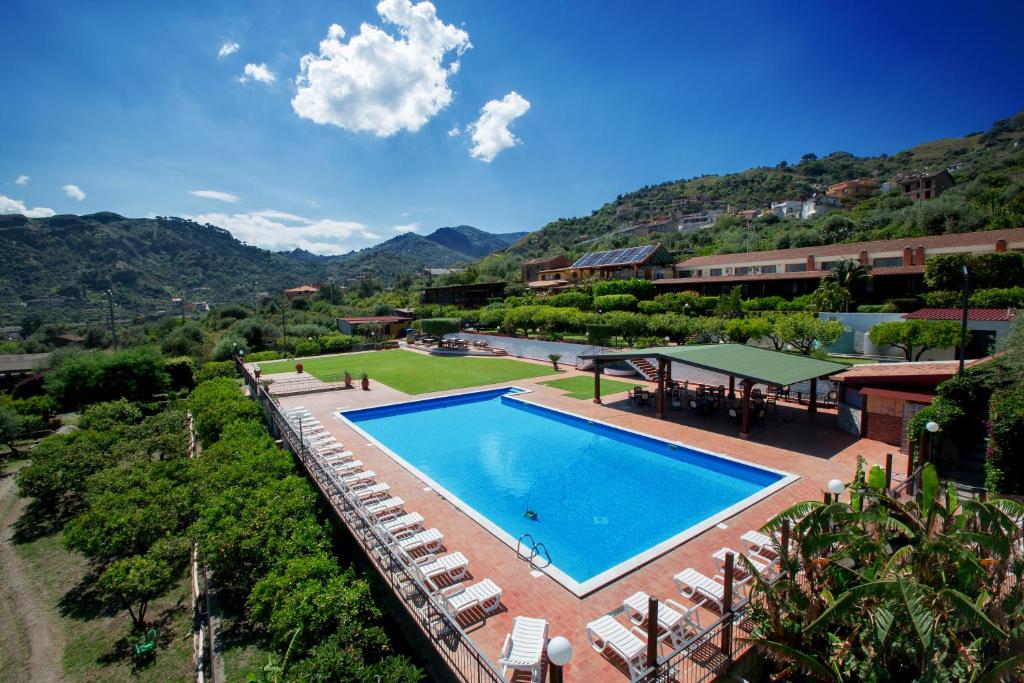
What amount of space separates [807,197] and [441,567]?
139m

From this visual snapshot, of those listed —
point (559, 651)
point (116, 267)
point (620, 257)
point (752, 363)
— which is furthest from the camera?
point (116, 267)

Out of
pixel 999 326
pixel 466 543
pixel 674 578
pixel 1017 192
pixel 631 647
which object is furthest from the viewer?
pixel 1017 192

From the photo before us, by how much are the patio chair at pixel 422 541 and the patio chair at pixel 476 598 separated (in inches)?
62.8

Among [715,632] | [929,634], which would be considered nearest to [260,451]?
[715,632]

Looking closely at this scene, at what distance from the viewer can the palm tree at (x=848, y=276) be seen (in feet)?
103

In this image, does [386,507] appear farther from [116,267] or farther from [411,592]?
[116,267]

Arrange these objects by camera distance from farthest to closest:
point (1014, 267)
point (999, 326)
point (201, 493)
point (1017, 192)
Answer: point (1017, 192) → point (1014, 267) → point (999, 326) → point (201, 493)

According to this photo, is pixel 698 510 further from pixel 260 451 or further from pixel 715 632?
pixel 260 451

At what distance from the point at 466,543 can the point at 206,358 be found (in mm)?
42803

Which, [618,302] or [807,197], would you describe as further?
[807,197]

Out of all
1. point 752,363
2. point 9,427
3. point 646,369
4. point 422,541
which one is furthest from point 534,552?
point 9,427

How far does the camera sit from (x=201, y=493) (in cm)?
1290

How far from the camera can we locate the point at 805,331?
23.7m

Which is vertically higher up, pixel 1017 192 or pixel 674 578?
pixel 1017 192
